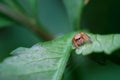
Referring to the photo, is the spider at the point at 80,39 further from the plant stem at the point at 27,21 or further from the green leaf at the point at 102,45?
the plant stem at the point at 27,21

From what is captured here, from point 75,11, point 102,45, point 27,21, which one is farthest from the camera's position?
point 27,21

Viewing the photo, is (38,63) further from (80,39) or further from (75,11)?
(75,11)

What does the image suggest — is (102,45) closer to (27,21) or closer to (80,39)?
(80,39)

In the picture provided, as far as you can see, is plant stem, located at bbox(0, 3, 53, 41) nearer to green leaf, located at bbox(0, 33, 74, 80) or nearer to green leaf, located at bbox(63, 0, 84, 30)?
green leaf, located at bbox(63, 0, 84, 30)

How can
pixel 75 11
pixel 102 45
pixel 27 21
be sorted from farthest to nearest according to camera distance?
pixel 27 21
pixel 75 11
pixel 102 45

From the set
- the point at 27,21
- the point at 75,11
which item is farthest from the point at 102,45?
the point at 27,21

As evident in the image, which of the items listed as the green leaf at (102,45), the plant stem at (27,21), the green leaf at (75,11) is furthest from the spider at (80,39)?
the plant stem at (27,21)

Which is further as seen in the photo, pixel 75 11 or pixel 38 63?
pixel 75 11

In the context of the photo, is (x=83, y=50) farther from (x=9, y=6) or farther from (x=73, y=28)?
(x=9, y=6)
